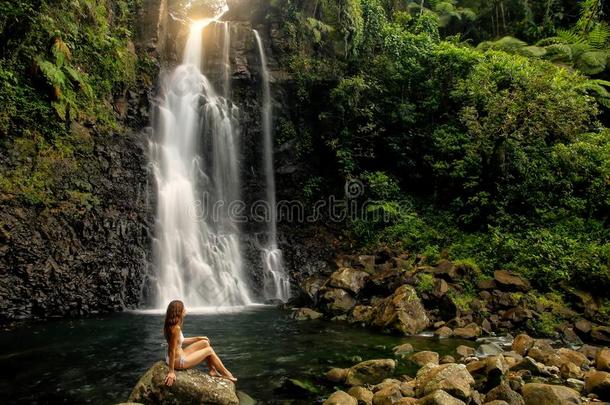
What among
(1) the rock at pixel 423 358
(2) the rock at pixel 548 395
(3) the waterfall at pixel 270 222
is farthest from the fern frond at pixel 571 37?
(2) the rock at pixel 548 395

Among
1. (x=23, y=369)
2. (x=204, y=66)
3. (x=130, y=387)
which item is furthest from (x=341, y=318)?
(x=204, y=66)

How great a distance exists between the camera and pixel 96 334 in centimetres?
996

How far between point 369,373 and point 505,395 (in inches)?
83.4

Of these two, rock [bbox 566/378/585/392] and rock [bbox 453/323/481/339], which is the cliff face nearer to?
rock [bbox 453/323/481/339]

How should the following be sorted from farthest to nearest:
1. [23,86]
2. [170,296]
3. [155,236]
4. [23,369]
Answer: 1. [155,236]
2. [170,296]
3. [23,86]
4. [23,369]

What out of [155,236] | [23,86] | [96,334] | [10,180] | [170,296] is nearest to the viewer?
[96,334]

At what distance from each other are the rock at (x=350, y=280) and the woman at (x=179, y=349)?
24.2 ft

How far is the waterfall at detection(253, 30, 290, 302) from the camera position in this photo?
1628cm

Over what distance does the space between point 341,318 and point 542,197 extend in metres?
8.77

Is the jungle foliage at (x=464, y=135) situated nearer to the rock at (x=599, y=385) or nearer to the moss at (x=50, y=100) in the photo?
the rock at (x=599, y=385)

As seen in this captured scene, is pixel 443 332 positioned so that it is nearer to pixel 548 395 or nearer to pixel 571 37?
pixel 548 395

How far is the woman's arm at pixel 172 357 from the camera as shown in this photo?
5469 millimetres

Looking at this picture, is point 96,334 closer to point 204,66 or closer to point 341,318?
point 341,318

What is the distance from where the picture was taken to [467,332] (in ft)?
33.4
